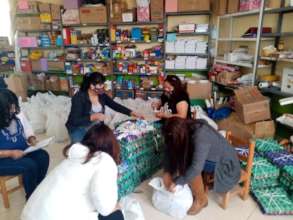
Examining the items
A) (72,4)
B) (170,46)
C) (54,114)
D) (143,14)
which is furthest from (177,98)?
(72,4)

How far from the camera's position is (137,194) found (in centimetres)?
217

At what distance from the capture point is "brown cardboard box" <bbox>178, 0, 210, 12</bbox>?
393 centimetres

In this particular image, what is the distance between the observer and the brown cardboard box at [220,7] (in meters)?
3.67

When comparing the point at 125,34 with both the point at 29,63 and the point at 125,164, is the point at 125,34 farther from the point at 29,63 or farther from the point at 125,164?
the point at 125,164

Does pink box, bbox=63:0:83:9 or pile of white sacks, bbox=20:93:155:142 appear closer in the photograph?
pile of white sacks, bbox=20:93:155:142


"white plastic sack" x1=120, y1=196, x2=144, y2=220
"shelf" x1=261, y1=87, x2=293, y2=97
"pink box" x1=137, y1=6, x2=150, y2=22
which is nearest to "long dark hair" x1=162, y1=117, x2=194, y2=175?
"white plastic sack" x1=120, y1=196, x2=144, y2=220

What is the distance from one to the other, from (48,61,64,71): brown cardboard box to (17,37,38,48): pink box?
0.50 metres

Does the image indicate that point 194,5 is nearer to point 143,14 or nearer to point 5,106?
point 143,14

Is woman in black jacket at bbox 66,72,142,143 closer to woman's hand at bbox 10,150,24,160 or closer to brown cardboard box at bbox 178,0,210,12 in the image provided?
woman's hand at bbox 10,150,24,160

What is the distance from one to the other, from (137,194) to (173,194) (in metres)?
0.44

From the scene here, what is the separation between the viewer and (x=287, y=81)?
2.67 m

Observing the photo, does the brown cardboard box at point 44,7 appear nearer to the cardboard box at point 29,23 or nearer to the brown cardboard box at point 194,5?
the cardboard box at point 29,23

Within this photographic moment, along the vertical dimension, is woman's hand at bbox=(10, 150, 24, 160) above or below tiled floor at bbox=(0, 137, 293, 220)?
above

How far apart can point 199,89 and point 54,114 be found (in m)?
2.23
